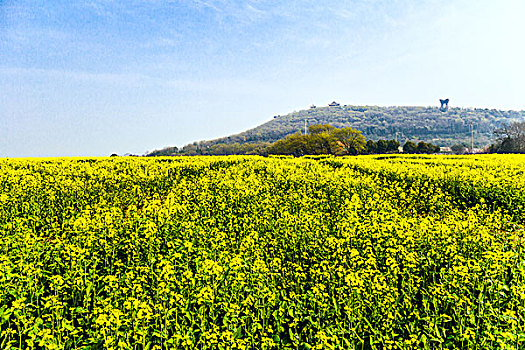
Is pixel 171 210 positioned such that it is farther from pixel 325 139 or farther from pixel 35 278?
pixel 325 139

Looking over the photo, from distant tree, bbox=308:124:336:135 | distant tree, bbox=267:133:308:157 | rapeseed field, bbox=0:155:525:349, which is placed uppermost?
distant tree, bbox=308:124:336:135

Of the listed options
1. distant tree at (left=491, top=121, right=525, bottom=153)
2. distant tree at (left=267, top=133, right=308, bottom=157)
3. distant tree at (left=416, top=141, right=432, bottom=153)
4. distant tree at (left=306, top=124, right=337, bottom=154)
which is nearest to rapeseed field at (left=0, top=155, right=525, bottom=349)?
distant tree at (left=491, top=121, right=525, bottom=153)

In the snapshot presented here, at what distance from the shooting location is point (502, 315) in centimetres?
427

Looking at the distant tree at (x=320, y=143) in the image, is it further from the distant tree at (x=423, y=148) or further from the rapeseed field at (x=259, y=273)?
the rapeseed field at (x=259, y=273)

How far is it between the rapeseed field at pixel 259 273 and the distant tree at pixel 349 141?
241 feet

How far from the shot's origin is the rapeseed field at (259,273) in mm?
3988

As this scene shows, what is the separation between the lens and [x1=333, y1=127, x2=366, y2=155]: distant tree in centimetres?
8425

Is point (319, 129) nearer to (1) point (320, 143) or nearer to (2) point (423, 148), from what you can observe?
(1) point (320, 143)

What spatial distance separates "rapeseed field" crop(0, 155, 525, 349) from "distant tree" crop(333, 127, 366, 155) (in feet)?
241

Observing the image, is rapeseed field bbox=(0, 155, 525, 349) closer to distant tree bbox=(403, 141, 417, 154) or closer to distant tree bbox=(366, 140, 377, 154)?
Result: distant tree bbox=(403, 141, 417, 154)

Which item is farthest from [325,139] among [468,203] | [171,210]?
[171,210]

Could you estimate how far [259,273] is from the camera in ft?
16.9

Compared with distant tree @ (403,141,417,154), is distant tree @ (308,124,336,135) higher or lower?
higher

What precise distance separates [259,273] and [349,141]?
83688mm
